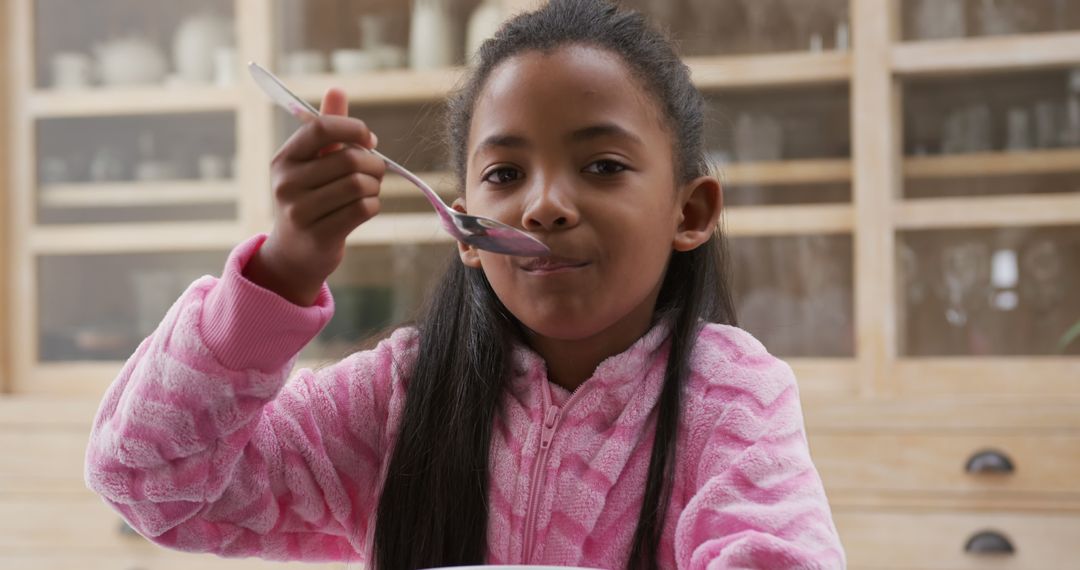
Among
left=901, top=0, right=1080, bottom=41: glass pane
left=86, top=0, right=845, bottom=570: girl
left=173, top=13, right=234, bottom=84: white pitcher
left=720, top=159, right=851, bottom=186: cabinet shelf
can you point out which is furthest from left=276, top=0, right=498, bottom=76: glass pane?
left=86, top=0, right=845, bottom=570: girl

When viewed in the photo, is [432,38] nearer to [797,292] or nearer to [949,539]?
[797,292]

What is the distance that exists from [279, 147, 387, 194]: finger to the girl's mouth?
14 cm

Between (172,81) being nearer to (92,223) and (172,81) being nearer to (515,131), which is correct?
(92,223)

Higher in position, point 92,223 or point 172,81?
point 172,81

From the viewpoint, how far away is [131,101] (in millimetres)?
2260

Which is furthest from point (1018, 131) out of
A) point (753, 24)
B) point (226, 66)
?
point (226, 66)

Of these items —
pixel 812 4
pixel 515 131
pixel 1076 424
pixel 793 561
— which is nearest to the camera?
pixel 793 561

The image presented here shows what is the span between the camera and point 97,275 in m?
2.33

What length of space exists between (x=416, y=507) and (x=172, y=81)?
175 centimetres

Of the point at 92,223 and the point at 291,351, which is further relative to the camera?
the point at 92,223

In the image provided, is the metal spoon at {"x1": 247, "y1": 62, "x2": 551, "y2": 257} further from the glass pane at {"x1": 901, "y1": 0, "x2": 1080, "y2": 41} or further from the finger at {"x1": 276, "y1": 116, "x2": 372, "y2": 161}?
the glass pane at {"x1": 901, "y1": 0, "x2": 1080, "y2": 41}

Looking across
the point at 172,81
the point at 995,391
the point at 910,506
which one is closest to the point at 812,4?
the point at 995,391

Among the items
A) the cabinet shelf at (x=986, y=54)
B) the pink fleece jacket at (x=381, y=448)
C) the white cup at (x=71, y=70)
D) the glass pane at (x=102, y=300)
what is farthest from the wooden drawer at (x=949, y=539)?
the white cup at (x=71, y=70)

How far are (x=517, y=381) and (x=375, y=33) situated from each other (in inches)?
62.0
